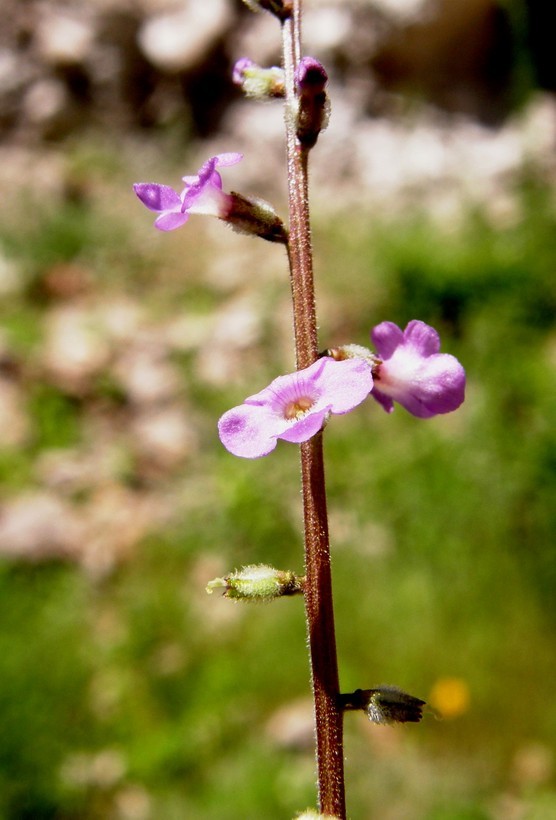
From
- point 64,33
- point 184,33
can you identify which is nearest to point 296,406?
point 184,33

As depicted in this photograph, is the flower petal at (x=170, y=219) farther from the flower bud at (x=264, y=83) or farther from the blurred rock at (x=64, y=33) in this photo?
the blurred rock at (x=64, y=33)

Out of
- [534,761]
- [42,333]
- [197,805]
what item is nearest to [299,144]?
[197,805]

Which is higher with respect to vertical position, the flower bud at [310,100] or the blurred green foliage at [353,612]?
the blurred green foliage at [353,612]

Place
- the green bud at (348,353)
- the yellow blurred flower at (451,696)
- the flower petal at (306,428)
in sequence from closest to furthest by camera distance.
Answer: the flower petal at (306,428) → the green bud at (348,353) → the yellow blurred flower at (451,696)

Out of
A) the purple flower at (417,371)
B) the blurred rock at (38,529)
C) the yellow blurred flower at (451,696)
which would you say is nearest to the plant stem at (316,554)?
the purple flower at (417,371)

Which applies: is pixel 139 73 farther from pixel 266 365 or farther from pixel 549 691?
pixel 549 691

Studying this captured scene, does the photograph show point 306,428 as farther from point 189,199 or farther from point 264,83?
point 264,83

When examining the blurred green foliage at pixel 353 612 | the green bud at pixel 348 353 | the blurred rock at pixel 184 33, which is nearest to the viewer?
the green bud at pixel 348 353

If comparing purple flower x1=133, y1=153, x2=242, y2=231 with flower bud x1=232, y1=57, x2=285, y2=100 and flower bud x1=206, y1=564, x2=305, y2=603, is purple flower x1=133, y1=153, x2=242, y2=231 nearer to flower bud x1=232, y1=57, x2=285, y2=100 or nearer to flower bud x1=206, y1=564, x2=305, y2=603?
flower bud x1=232, y1=57, x2=285, y2=100
